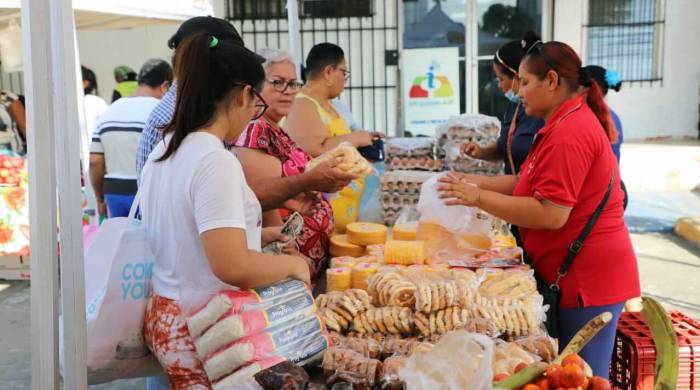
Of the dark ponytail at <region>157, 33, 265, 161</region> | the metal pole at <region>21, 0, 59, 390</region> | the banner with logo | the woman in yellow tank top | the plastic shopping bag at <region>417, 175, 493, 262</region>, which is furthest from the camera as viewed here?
the banner with logo

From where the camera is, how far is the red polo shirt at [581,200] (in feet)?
8.38

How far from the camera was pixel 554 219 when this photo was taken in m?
2.58

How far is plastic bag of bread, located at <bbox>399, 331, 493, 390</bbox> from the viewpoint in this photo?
1571mm

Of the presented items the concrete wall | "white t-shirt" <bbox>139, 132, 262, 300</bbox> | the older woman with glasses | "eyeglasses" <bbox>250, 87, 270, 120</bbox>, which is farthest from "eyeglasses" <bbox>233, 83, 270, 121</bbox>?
the concrete wall

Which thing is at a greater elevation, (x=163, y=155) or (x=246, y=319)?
(x=163, y=155)

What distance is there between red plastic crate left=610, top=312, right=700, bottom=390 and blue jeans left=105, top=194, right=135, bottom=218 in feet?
10.2

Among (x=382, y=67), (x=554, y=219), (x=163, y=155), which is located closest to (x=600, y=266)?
(x=554, y=219)

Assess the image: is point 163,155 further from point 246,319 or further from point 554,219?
point 554,219

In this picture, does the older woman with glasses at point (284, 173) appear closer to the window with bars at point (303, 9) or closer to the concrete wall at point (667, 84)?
the window with bars at point (303, 9)

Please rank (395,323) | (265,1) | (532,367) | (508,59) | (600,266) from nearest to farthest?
(532,367), (395,323), (600,266), (508,59), (265,1)

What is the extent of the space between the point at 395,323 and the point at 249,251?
2.51 feet

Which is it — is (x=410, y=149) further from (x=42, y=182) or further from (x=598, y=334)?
(x=42, y=182)

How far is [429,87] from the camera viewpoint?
10.5m

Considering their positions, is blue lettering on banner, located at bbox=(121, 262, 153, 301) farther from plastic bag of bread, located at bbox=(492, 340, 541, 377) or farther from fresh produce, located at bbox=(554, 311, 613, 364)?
fresh produce, located at bbox=(554, 311, 613, 364)
